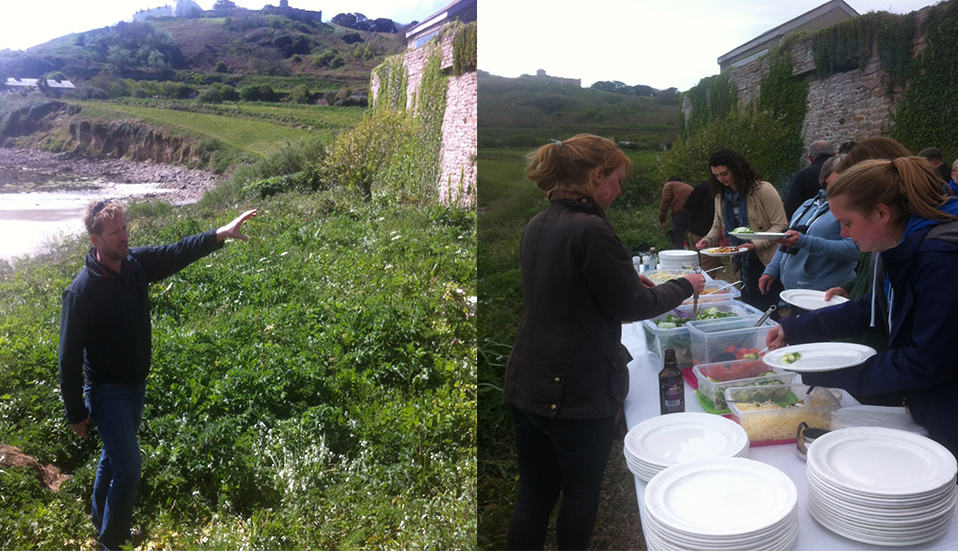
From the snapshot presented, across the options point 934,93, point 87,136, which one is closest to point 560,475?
point 934,93

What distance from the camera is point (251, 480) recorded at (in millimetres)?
2416

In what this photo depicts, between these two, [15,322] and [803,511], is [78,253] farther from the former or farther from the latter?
[803,511]

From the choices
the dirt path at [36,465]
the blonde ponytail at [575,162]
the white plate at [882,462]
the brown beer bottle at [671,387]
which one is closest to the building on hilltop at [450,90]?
the blonde ponytail at [575,162]

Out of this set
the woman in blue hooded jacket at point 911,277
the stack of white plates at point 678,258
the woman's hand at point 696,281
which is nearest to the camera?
the woman in blue hooded jacket at point 911,277

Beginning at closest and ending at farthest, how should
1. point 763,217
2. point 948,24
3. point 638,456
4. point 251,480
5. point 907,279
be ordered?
point 907,279
point 638,456
point 948,24
point 251,480
point 763,217

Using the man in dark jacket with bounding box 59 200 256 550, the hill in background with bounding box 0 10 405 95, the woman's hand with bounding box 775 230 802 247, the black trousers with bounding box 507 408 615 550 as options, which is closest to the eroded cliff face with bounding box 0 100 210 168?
the hill in background with bounding box 0 10 405 95

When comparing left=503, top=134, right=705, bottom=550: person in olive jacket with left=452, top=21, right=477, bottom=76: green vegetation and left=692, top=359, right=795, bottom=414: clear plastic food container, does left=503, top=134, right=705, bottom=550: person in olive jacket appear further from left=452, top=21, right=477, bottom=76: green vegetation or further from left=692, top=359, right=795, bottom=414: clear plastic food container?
left=452, top=21, right=477, bottom=76: green vegetation

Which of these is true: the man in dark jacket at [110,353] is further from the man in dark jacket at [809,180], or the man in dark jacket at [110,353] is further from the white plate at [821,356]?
the man in dark jacket at [809,180]

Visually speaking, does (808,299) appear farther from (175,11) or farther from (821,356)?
(175,11)

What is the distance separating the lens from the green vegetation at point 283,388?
2.40 m

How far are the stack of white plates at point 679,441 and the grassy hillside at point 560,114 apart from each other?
103 cm

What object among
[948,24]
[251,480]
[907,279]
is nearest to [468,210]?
[251,480]

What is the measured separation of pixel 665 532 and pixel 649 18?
1781 millimetres

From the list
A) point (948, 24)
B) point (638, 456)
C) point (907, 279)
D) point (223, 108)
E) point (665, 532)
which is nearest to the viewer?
point (665, 532)
